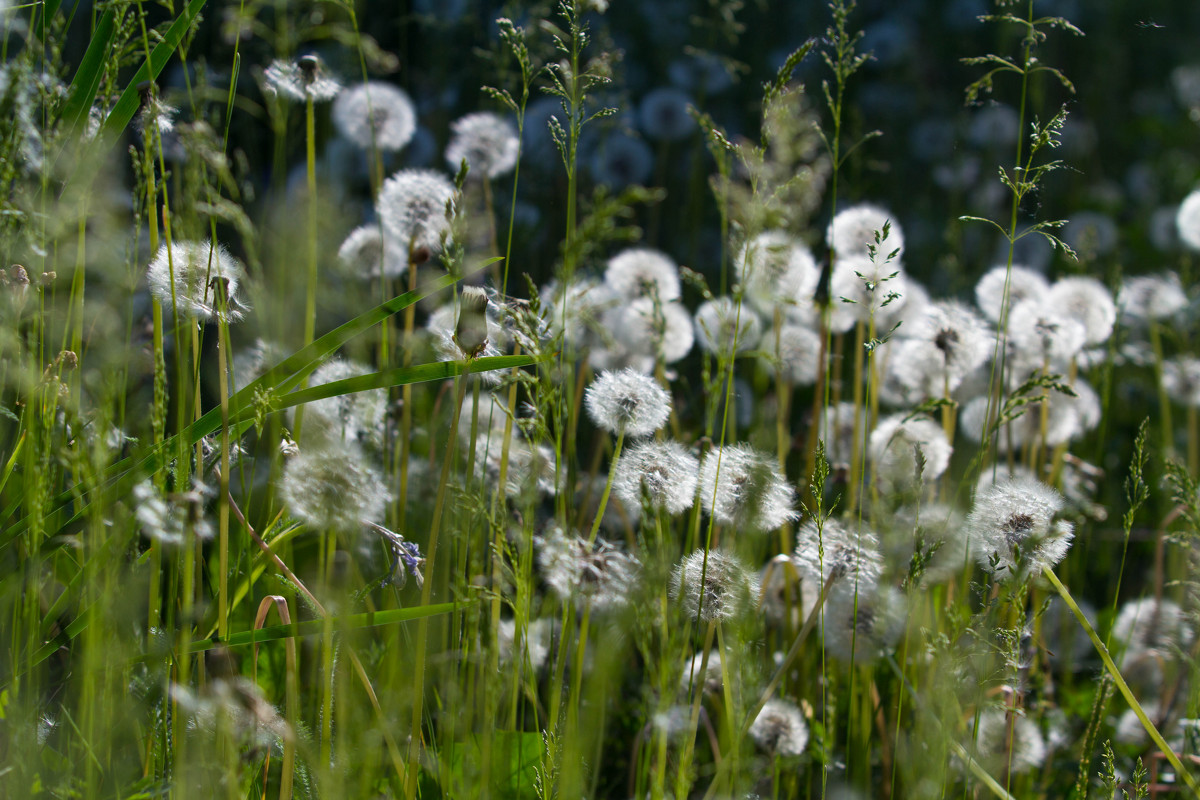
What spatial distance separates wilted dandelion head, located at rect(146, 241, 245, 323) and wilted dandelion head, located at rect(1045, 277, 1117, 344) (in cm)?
137

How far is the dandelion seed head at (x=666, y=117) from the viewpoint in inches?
126

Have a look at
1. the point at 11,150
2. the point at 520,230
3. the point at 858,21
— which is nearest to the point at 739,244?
the point at 11,150

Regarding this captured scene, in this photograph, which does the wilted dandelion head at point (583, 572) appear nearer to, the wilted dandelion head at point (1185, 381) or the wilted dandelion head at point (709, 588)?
the wilted dandelion head at point (709, 588)

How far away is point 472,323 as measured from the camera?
0.77 meters

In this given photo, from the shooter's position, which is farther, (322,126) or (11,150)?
(322,126)

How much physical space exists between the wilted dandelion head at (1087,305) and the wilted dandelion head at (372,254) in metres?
1.13

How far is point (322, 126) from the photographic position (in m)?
2.75

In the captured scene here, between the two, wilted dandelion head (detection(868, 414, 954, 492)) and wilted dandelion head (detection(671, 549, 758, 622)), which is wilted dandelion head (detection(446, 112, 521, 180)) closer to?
wilted dandelion head (detection(868, 414, 954, 492))

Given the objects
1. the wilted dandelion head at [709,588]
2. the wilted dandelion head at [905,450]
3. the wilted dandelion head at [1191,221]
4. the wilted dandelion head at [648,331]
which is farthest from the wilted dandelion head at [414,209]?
the wilted dandelion head at [1191,221]

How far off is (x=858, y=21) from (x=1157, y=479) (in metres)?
2.76

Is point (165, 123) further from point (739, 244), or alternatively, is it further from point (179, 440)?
point (739, 244)

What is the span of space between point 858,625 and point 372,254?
0.94 meters

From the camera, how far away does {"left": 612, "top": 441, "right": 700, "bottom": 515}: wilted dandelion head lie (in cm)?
98

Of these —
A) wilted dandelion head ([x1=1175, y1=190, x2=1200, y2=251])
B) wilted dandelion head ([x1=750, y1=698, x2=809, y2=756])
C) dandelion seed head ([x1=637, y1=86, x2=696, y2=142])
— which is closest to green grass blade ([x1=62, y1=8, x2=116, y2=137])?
wilted dandelion head ([x1=750, y1=698, x2=809, y2=756])
